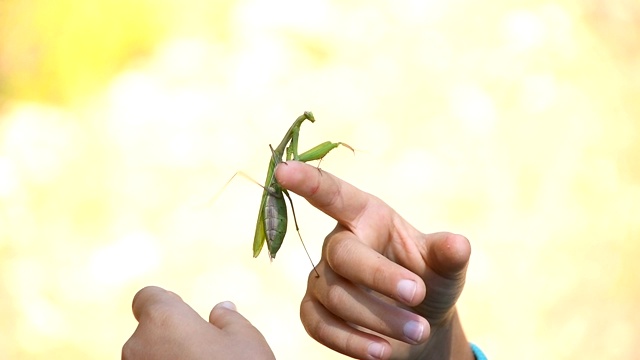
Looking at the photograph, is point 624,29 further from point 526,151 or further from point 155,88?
point 155,88

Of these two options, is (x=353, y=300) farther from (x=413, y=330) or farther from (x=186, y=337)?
(x=186, y=337)

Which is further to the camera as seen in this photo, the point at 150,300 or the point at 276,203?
the point at 276,203

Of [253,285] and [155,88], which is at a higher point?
[155,88]

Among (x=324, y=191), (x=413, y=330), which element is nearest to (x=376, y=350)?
(x=413, y=330)

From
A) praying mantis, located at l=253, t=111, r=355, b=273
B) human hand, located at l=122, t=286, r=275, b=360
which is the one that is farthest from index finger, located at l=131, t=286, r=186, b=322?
praying mantis, located at l=253, t=111, r=355, b=273

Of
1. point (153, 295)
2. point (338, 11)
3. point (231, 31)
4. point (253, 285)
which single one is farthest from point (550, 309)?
point (153, 295)

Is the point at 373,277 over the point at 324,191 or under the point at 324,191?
under

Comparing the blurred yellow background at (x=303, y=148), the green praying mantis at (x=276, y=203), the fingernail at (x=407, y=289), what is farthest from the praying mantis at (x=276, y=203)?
the blurred yellow background at (x=303, y=148)
